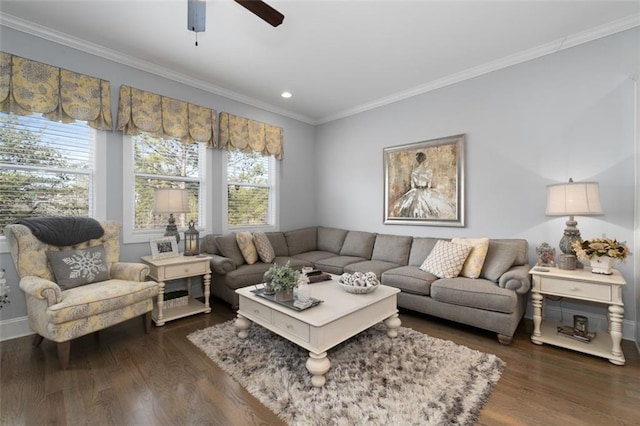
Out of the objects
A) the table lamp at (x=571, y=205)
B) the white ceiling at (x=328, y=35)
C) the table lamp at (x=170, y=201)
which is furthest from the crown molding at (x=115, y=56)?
the table lamp at (x=571, y=205)

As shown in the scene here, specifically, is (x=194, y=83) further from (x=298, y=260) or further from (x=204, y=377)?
(x=204, y=377)

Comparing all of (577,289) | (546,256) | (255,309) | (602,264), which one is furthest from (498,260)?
(255,309)

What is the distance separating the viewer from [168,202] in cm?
306

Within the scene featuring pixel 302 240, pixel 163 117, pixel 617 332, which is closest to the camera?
pixel 617 332

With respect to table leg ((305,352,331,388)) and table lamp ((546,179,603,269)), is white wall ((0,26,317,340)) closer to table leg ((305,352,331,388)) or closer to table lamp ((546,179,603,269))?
table leg ((305,352,331,388))

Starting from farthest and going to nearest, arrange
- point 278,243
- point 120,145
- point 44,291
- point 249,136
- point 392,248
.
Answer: point 278,243
point 249,136
point 392,248
point 120,145
point 44,291

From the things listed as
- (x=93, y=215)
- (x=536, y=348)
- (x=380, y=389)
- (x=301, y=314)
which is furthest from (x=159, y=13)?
(x=536, y=348)

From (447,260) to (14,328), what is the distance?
4228 millimetres

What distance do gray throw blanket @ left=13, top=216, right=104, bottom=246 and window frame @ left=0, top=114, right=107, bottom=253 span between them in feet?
1.01

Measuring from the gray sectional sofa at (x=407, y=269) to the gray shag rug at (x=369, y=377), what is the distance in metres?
0.39

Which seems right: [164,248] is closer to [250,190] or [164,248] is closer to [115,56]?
[250,190]

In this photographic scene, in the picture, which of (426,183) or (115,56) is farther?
(426,183)

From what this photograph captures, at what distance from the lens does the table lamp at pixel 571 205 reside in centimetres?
237

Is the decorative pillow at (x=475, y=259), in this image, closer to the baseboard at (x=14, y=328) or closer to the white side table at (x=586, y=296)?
the white side table at (x=586, y=296)
